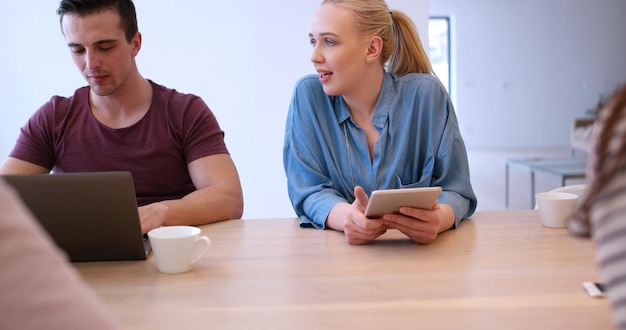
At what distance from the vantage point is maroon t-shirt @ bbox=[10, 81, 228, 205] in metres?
1.88

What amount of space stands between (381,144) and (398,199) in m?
0.47

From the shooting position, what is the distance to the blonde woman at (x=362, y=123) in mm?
1711

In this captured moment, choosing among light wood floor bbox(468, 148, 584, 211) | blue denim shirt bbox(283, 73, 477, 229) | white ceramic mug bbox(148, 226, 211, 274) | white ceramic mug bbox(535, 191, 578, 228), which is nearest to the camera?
white ceramic mug bbox(148, 226, 211, 274)

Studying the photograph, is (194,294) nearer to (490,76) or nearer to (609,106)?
(609,106)

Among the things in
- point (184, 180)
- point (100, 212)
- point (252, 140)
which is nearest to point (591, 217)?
point (100, 212)

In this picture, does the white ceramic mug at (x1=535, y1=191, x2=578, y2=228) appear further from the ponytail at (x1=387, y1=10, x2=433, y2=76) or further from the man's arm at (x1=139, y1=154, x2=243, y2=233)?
the man's arm at (x1=139, y1=154, x2=243, y2=233)

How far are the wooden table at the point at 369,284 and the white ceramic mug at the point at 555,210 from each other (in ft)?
0.11

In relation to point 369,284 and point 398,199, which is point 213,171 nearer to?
point 398,199

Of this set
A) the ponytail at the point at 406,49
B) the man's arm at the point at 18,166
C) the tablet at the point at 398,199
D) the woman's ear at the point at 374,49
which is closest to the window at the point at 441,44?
the ponytail at the point at 406,49

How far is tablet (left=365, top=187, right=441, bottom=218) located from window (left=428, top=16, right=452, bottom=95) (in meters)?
8.90

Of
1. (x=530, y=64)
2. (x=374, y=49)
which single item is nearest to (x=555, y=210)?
(x=374, y=49)

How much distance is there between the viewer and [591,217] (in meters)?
0.48

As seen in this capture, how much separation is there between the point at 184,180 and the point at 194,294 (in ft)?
2.97

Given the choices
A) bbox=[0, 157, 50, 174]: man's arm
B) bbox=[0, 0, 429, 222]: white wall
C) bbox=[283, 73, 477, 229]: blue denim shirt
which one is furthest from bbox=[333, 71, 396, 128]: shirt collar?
bbox=[0, 0, 429, 222]: white wall
